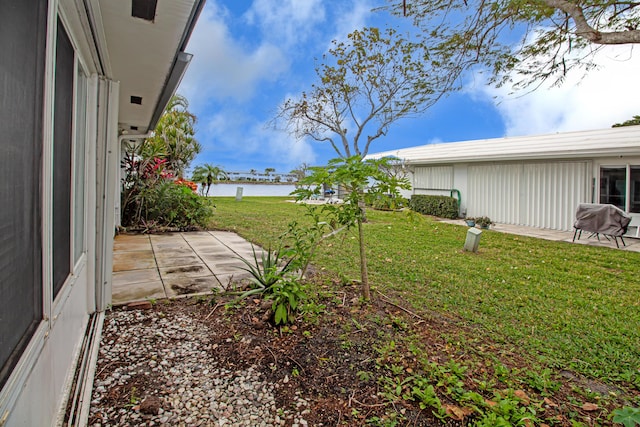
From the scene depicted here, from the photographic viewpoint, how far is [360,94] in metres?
13.8

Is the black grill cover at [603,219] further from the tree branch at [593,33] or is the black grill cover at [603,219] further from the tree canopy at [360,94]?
the tree canopy at [360,94]

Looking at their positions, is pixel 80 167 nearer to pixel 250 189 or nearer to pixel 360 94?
pixel 360 94

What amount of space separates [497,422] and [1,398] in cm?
209

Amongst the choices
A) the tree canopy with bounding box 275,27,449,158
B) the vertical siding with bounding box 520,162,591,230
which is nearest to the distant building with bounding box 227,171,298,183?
the tree canopy with bounding box 275,27,449,158

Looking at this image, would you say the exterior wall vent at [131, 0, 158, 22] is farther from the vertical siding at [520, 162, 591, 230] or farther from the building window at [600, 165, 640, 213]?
the vertical siding at [520, 162, 591, 230]

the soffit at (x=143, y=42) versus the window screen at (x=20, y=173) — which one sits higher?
the soffit at (x=143, y=42)

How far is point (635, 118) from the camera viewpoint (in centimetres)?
1897

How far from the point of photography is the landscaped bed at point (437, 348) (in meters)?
1.94

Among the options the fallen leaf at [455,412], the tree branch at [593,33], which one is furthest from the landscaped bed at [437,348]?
the tree branch at [593,33]

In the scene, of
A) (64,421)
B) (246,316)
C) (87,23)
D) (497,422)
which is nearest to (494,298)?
(497,422)

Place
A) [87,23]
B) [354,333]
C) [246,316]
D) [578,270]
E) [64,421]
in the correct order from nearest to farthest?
[64,421] → [87,23] → [354,333] → [246,316] → [578,270]

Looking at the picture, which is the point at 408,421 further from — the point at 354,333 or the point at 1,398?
the point at 1,398

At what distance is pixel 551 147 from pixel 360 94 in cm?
714

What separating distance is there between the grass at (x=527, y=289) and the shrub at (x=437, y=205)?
4.72 metres
